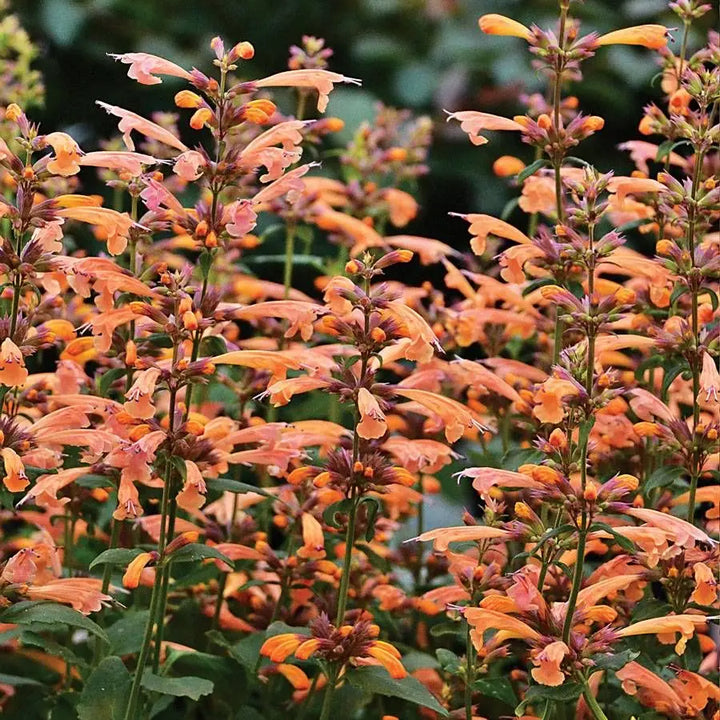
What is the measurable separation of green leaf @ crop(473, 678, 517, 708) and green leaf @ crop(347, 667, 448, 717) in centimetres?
14

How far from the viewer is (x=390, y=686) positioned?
7.08 feet

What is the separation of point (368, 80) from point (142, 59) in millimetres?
3753

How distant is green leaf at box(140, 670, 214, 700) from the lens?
2156 mm

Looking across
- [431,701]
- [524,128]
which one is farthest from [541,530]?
[524,128]

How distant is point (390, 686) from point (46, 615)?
0.55m

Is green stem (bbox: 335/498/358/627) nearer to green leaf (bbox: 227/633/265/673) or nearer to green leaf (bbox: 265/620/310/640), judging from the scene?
green leaf (bbox: 265/620/310/640)

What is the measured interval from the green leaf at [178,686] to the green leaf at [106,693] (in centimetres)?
4

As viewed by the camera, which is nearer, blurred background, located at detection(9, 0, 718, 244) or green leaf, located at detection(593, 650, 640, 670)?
green leaf, located at detection(593, 650, 640, 670)

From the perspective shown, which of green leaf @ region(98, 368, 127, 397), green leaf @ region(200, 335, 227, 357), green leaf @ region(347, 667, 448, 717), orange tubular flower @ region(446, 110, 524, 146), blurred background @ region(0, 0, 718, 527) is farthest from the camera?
blurred background @ region(0, 0, 718, 527)

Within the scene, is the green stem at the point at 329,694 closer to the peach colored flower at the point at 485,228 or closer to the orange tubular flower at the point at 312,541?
the orange tubular flower at the point at 312,541

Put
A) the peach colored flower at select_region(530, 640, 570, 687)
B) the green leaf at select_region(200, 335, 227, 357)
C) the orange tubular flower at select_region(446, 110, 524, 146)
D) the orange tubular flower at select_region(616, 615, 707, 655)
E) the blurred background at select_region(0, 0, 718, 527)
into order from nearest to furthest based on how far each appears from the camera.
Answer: the peach colored flower at select_region(530, 640, 570, 687)
the orange tubular flower at select_region(616, 615, 707, 655)
the green leaf at select_region(200, 335, 227, 357)
the orange tubular flower at select_region(446, 110, 524, 146)
the blurred background at select_region(0, 0, 718, 527)

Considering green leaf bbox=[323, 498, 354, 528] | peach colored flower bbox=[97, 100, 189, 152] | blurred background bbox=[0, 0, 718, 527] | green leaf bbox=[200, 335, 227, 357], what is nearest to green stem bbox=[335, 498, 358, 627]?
green leaf bbox=[323, 498, 354, 528]

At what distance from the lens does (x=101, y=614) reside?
8.36ft

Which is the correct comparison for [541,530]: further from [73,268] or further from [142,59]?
[142,59]
